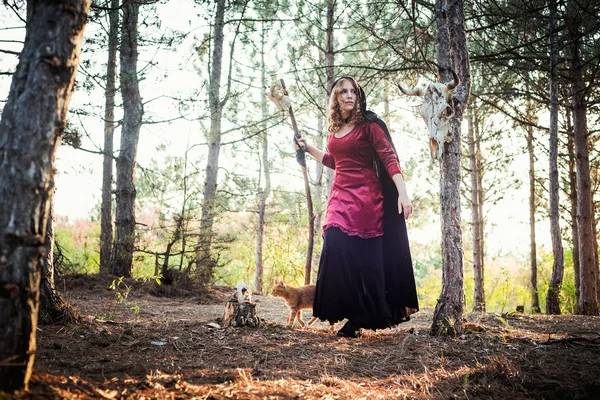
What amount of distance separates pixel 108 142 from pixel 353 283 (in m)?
9.17

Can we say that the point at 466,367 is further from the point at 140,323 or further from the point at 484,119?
the point at 484,119

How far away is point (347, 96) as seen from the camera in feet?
15.9

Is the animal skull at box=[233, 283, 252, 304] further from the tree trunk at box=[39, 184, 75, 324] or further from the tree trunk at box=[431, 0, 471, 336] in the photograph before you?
the tree trunk at box=[431, 0, 471, 336]

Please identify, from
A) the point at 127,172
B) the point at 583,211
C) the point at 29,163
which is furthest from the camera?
the point at 127,172

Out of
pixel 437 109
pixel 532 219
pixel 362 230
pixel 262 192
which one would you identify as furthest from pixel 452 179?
pixel 262 192

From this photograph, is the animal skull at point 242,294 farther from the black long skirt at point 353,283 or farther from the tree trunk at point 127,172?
the tree trunk at point 127,172

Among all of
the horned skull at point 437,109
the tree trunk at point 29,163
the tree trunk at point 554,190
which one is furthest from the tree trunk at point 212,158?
the tree trunk at point 29,163

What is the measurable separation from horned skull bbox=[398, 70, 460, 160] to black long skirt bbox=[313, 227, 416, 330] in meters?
1.16

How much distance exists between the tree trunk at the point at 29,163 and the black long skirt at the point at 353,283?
126 inches

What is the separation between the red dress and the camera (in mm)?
4754

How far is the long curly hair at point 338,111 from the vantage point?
16.1 feet

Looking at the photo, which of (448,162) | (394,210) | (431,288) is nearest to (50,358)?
(394,210)

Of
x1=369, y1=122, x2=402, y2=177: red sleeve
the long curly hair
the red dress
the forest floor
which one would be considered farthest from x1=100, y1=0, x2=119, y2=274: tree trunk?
the forest floor

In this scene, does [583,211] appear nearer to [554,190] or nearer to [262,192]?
[554,190]
